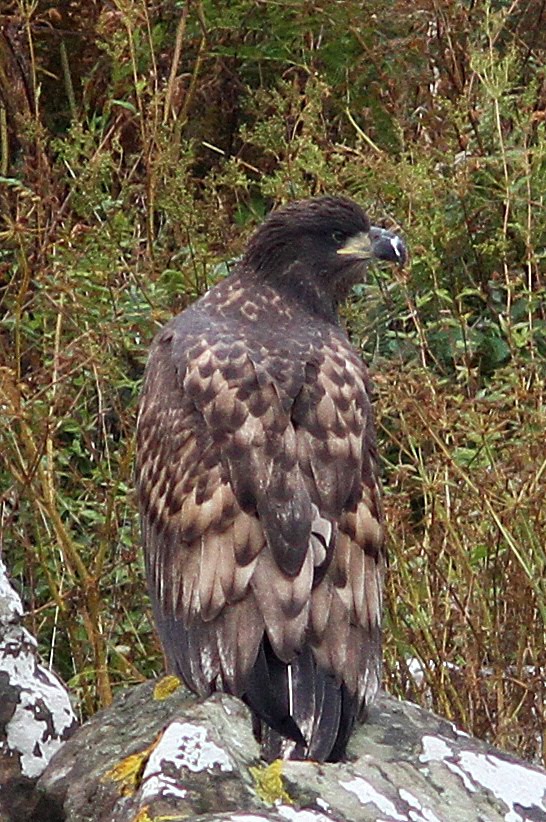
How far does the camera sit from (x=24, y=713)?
191 inches

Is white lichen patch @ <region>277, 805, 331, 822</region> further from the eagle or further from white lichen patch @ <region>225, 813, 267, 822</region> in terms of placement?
the eagle

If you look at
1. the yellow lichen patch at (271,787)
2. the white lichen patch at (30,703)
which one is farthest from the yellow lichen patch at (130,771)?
the white lichen patch at (30,703)

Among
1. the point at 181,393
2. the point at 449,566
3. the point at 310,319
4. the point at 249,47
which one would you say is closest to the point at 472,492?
the point at 449,566

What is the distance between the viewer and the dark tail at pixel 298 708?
448cm

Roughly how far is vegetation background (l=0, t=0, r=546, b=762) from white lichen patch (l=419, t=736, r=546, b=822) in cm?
118

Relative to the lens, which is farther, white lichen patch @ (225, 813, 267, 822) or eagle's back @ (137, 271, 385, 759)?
eagle's back @ (137, 271, 385, 759)

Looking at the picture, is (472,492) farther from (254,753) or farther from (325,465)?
(254,753)

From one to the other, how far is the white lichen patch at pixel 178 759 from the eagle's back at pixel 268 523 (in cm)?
60

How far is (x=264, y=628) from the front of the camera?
4.56m

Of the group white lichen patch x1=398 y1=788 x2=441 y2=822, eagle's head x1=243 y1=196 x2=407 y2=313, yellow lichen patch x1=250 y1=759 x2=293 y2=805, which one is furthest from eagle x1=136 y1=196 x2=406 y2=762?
yellow lichen patch x1=250 y1=759 x2=293 y2=805

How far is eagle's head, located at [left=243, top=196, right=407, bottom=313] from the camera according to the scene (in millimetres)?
5809

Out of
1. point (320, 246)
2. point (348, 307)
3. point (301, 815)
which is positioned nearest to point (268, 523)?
point (301, 815)

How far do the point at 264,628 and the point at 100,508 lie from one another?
83.5 inches

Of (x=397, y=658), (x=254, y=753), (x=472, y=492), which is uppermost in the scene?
(x=254, y=753)
